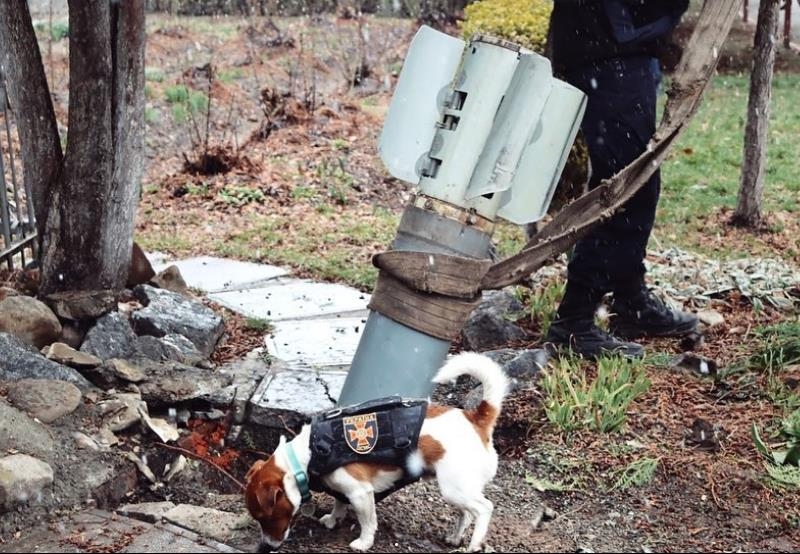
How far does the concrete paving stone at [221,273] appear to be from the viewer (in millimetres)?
6074

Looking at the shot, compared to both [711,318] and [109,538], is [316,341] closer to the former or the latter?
[711,318]

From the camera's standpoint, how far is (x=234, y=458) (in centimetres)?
383

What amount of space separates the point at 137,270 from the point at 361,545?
278 centimetres

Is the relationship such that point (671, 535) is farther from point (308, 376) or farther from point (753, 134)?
point (753, 134)

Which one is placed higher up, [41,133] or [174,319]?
[41,133]

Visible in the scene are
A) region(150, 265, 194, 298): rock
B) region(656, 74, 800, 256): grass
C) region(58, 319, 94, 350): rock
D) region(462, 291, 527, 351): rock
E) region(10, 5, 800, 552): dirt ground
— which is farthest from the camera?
region(656, 74, 800, 256): grass

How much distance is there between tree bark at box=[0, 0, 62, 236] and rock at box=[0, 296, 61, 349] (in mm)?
447

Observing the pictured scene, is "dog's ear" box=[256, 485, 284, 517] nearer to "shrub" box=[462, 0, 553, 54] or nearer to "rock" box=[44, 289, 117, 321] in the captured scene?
"rock" box=[44, 289, 117, 321]

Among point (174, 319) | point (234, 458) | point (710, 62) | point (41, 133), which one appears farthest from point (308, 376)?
point (710, 62)

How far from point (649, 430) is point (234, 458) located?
5.35ft

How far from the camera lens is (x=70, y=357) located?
4086 mm

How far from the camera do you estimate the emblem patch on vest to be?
2779 mm

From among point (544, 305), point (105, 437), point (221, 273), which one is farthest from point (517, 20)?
point (105, 437)

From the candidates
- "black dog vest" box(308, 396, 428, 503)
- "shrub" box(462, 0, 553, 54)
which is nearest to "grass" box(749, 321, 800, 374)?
"black dog vest" box(308, 396, 428, 503)
